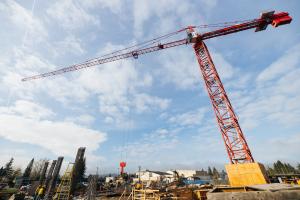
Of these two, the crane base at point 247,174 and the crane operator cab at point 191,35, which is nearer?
the crane base at point 247,174

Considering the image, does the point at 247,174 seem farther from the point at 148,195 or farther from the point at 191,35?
the point at 191,35

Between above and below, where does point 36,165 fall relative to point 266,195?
above

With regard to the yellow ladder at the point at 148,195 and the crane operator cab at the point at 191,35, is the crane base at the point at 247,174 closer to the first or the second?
the yellow ladder at the point at 148,195

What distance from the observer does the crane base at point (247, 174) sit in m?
13.5

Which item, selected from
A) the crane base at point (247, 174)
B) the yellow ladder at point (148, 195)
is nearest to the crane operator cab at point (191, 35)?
the crane base at point (247, 174)

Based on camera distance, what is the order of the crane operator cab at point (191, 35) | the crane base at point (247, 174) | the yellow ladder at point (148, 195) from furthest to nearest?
1. the crane operator cab at point (191, 35)
2. the yellow ladder at point (148, 195)
3. the crane base at point (247, 174)

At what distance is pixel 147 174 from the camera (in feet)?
217

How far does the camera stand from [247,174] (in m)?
14.3

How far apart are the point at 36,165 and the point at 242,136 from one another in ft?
284

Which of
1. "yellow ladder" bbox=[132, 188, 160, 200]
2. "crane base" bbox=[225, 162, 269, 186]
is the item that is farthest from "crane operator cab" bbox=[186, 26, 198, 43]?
"yellow ladder" bbox=[132, 188, 160, 200]

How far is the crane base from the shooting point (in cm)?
1352

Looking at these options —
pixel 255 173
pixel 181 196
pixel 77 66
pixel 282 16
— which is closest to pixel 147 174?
pixel 77 66

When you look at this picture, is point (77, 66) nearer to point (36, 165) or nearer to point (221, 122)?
point (221, 122)

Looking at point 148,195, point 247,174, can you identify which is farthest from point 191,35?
point 148,195
